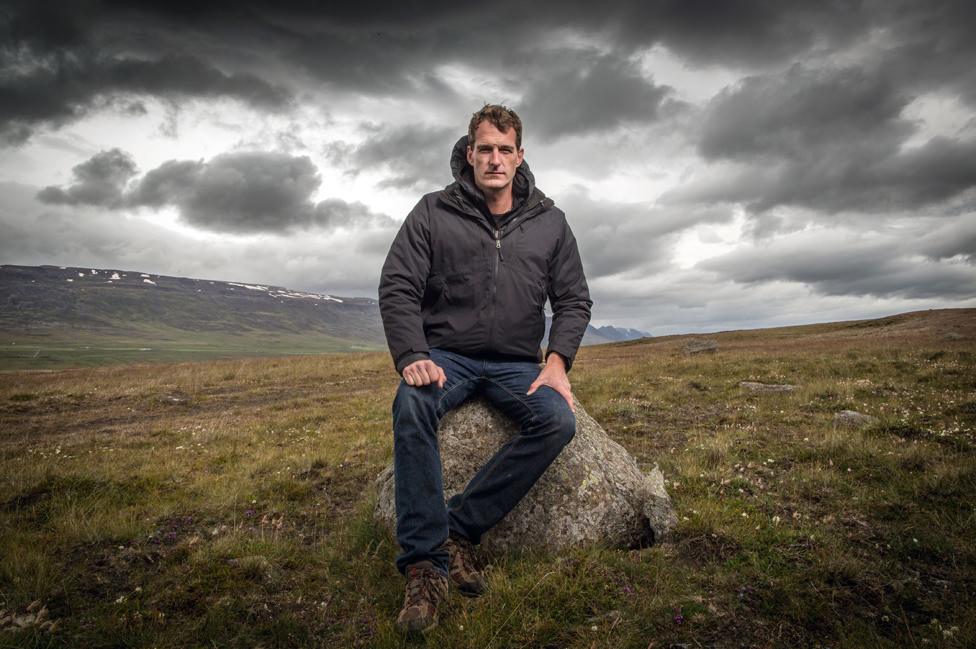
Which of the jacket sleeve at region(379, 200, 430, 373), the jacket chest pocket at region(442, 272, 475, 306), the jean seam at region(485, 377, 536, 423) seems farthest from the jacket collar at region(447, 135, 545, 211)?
the jean seam at region(485, 377, 536, 423)

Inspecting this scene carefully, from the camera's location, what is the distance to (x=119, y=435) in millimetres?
12586

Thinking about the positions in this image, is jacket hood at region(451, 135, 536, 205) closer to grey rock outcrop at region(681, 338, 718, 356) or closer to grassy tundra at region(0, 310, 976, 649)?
grassy tundra at region(0, 310, 976, 649)

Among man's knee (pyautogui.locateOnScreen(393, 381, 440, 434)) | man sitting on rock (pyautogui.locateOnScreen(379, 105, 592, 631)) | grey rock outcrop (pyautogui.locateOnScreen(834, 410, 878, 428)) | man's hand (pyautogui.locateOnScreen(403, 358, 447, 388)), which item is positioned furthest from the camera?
grey rock outcrop (pyautogui.locateOnScreen(834, 410, 878, 428))

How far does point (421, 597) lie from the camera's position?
12.9ft

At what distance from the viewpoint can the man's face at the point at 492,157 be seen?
5.98 m

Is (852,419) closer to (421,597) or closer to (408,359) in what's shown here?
(408,359)

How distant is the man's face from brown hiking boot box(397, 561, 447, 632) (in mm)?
4392

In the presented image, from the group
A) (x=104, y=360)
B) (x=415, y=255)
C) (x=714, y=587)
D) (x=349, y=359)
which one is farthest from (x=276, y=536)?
(x=104, y=360)

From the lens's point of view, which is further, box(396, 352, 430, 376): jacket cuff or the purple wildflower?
box(396, 352, 430, 376): jacket cuff

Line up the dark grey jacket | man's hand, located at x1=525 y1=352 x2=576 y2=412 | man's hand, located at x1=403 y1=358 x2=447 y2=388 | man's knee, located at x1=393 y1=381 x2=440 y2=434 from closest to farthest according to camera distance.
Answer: man's knee, located at x1=393 y1=381 x2=440 y2=434
man's hand, located at x1=403 y1=358 x2=447 y2=388
man's hand, located at x1=525 y1=352 x2=576 y2=412
the dark grey jacket

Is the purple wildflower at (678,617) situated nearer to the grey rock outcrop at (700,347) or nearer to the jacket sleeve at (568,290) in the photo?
the jacket sleeve at (568,290)

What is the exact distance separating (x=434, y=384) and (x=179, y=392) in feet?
73.0

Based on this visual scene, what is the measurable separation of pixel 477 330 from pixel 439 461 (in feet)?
5.20

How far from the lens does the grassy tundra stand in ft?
12.4
